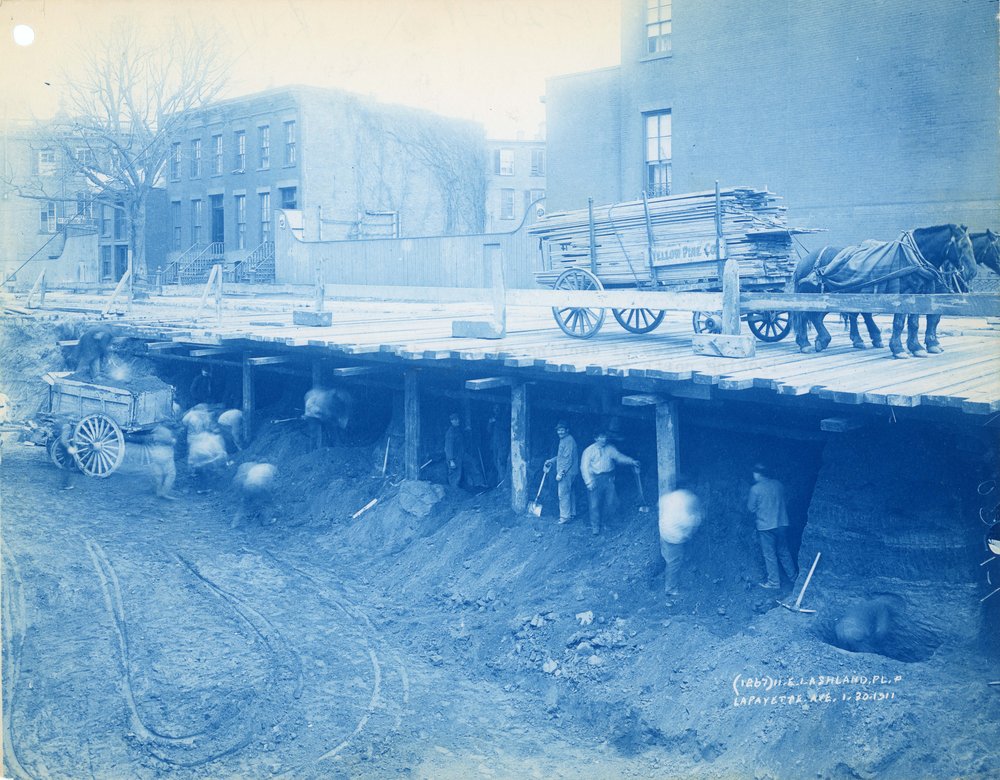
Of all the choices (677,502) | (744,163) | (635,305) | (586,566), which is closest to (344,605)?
(586,566)

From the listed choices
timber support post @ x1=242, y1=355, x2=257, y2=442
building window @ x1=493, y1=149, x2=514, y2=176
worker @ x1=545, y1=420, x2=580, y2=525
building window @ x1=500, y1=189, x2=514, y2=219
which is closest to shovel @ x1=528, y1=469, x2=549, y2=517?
worker @ x1=545, y1=420, x2=580, y2=525

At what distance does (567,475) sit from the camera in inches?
458

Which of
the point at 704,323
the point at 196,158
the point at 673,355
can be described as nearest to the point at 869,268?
the point at 673,355

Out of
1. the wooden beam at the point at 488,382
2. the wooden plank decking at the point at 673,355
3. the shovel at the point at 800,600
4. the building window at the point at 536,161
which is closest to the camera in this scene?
the wooden plank decking at the point at 673,355

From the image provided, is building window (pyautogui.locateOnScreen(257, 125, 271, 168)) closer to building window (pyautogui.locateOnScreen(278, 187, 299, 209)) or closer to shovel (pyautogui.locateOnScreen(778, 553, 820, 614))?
building window (pyautogui.locateOnScreen(278, 187, 299, 209))

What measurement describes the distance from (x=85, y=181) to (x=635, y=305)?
2691cm

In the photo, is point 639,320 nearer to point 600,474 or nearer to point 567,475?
point 567,475

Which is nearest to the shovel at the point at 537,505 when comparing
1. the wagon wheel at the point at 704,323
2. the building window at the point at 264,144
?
the wagon wheel at the point at 704,323

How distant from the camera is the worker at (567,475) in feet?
38.1

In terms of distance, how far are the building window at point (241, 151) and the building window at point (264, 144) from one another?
102 cm

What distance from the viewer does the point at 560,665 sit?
31.0ft

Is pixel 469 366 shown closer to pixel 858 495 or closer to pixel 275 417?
pixel 858 495

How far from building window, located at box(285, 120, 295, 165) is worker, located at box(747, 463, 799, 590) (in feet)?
96.4

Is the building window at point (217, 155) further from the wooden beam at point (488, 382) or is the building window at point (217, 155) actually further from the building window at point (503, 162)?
the wooden beam at point (488, 382)
